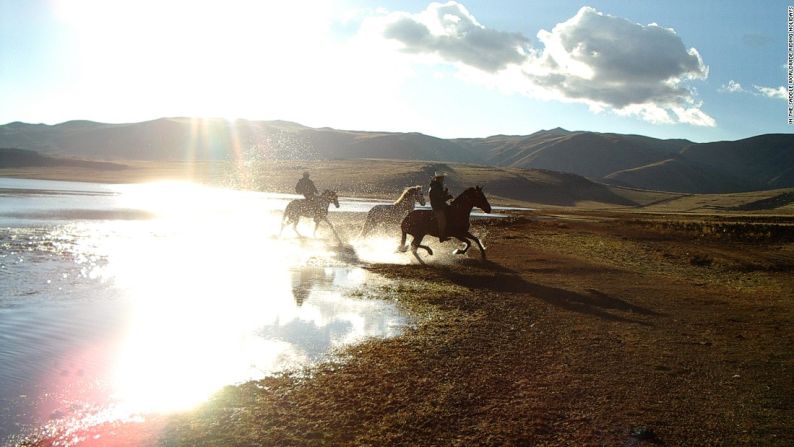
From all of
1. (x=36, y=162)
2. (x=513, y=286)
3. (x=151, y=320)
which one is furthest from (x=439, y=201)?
(x=36, y=162)

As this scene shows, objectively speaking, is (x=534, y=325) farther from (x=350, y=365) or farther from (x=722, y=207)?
(x=722, y=207)

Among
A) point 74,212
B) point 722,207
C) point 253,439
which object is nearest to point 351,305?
point 253,439

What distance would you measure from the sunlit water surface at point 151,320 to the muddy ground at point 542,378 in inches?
29.6

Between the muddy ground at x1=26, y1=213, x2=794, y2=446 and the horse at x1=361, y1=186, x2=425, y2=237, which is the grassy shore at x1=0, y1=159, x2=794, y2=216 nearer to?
the horse at x1=361, y1=186, x2=425, y2=237

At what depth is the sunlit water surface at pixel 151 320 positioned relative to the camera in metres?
5.76

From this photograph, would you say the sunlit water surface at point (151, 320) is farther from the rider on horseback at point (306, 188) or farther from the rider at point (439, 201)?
the rider on horseback at point (306, 188)

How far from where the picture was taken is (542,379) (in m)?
6.71

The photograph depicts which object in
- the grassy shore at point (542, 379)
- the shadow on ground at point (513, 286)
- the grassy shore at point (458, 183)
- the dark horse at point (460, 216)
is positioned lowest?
the grassy shore at point (542, 379)

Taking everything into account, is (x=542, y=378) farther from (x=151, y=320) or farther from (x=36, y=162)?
(x=36, y=162)

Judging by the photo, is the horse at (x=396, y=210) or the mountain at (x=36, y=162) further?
the mountain at (x=36, y=162)

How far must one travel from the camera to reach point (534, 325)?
962cm

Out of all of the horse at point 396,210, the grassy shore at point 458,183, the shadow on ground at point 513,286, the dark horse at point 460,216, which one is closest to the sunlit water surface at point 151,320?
the dark horse at point 460,216

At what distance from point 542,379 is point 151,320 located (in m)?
6.75

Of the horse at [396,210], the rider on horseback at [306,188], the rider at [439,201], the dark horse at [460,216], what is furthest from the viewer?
the rider on horseback at [306,188]
